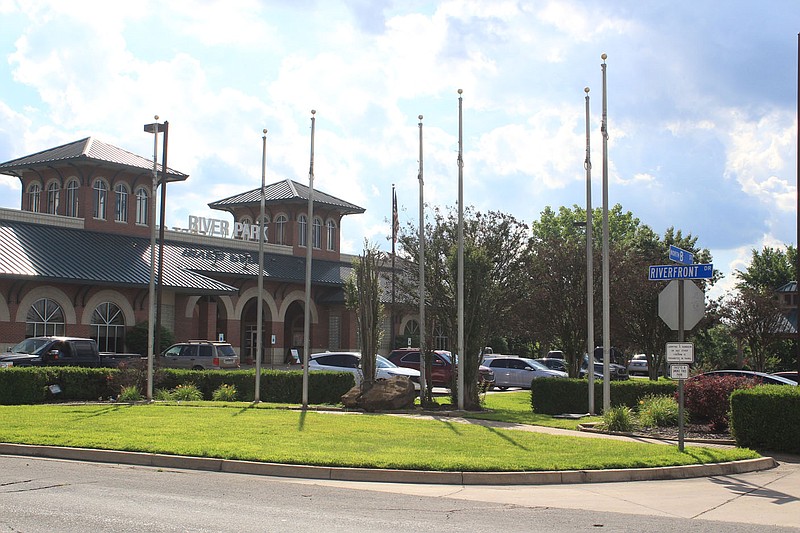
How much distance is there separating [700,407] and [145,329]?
30.9m

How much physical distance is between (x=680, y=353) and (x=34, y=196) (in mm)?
45537

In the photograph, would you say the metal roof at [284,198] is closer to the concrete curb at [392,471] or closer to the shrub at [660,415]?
the shrub at [660,415]

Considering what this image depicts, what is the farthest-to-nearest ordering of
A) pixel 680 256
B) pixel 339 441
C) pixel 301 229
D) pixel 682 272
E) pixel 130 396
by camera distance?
1. pixel 301 229
2. pixel 130 396
3. pixel 339 441
4. pixel 680 256
5. pixel 682 272

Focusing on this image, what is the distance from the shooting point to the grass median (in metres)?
13.3

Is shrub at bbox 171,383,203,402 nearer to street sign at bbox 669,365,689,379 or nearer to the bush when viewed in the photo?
the bush

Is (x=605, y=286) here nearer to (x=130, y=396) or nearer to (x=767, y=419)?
(x=767, y=419)

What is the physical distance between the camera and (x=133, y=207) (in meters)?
51.2

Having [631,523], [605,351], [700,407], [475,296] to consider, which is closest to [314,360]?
[475,296]

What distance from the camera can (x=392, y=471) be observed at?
12.5m

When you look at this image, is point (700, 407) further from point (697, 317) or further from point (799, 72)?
point (799, 72)

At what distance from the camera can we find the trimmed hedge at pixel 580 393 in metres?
23.1

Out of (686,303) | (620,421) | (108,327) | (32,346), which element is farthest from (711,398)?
(108,327)

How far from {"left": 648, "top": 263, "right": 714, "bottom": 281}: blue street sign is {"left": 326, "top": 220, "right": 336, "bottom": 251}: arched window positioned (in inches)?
1883

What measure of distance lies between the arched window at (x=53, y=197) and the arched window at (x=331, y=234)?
61.2 feet
